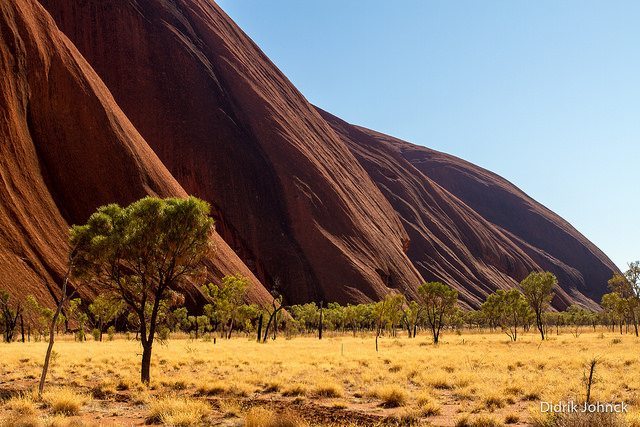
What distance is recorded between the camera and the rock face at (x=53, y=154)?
191 ft

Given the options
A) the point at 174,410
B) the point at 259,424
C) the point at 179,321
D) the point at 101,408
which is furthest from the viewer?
the point at 179,321

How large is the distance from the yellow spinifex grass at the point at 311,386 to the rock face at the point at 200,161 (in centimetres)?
3699

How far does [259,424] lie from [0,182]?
61043mm

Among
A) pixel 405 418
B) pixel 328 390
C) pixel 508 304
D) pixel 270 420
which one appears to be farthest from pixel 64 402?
pixel 508 304

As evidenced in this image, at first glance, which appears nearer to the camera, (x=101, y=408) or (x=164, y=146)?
(x=101, y=408)

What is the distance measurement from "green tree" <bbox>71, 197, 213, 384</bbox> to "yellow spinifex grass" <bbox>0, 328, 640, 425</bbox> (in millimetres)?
3648

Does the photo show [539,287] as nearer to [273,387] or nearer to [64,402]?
[273,387]

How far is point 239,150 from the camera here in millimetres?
106375

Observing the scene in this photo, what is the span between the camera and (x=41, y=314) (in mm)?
52531

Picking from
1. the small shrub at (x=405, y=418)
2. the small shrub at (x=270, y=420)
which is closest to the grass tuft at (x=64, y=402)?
the small shrub at (x=270, y=420)

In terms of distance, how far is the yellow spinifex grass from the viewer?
14016mm

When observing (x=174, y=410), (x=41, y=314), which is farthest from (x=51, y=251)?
(x=174, y=410)

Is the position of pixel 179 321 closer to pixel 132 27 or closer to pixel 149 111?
pixel 149 111

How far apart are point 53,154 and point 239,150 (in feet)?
140
